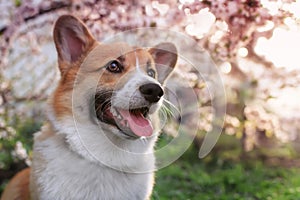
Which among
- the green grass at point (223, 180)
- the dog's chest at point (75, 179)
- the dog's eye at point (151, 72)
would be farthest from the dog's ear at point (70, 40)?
the green grass at point (223, 180)

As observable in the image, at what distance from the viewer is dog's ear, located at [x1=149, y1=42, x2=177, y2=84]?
3.37m

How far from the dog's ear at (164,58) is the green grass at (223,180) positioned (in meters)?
1.17

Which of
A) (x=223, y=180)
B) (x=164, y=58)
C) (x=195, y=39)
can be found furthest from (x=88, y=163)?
(x=223, y=180)

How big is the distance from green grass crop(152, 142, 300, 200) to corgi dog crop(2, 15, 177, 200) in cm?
108

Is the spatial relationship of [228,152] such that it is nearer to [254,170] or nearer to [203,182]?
[254,170]

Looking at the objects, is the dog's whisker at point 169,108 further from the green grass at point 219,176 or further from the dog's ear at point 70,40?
the green grass at point 219,176

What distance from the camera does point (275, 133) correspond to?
22.5 feet

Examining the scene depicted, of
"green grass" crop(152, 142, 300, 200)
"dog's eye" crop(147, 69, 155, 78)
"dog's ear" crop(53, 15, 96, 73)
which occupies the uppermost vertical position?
"dog's ear" crop(53, 15, 96, 73)

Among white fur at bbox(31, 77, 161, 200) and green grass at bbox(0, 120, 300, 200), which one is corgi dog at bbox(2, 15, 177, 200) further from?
green grass at bbox(0, 120, 300, 200)

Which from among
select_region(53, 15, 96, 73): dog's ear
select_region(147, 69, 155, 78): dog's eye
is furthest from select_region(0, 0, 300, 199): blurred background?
select_region(53, 15, 96, 73): dog's ear

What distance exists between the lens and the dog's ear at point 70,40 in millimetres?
3109

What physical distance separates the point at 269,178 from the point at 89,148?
3116 millimetres

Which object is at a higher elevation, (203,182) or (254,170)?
(203,182)

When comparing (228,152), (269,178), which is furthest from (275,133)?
(269,178)
